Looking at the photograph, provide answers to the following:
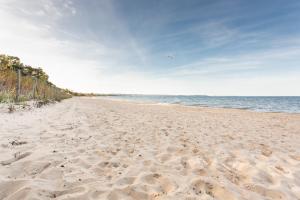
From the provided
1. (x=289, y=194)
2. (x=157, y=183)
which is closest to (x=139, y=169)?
(x=157, y=183)

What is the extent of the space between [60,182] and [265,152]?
4875 mm

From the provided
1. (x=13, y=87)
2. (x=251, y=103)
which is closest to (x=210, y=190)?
(x=13, y=87)

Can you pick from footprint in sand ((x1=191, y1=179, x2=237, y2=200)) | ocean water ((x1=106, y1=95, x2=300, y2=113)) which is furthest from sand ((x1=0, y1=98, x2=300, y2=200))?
ocean water ((x1=106, y1=95, x2=300, y2=113))

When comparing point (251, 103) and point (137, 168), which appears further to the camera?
point (251, 103)

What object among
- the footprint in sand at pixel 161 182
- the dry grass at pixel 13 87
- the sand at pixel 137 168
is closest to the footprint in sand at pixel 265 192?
the sand at pixel 137 168

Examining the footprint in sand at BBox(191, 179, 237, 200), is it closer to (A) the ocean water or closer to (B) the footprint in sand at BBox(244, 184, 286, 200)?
(B) the footprint in sand at BBox(244, 184, 286, 200)

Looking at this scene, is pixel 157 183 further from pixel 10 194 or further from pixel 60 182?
pixel 10 194

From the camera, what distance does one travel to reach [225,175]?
144 inches

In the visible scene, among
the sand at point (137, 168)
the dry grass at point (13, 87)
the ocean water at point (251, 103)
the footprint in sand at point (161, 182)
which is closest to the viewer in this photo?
the sand at point (137, 168)

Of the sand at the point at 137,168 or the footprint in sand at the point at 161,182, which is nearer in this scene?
the sand at the point at 137,168

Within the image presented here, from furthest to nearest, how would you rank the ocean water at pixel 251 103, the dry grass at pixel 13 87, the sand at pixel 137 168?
1. the ocean water at pixel 251 103
2. the dry grass at pixel 13 87
3. the sand at pixel 137 168

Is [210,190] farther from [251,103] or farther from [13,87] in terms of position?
[251,103]

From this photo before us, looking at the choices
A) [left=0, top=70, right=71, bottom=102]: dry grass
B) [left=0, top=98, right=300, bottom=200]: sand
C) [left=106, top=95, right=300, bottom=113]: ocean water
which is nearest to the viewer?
[left=0, top=98, right=300, bottom=200]: sand

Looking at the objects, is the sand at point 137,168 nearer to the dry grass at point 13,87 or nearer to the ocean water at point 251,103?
the dry grass at point 13,87
